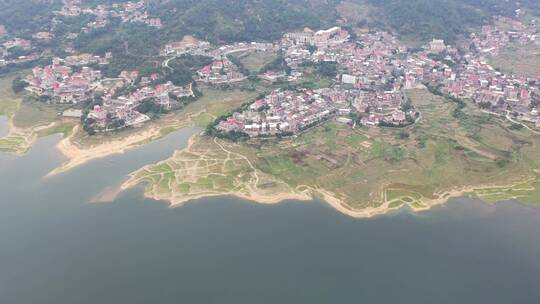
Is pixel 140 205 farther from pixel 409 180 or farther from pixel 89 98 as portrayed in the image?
pixel 89 98

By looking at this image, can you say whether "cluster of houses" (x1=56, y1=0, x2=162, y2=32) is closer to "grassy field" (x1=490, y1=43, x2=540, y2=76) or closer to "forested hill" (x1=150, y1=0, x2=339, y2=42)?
"forested hill" (x1=150, y1=0, x2=339, y2=42)

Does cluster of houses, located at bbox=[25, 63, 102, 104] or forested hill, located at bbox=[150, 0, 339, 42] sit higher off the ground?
forested hill, located at bbox=[150, 0, 339, 42]

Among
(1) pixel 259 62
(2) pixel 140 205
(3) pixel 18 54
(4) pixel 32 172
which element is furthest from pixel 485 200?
(3) pixel 18 54

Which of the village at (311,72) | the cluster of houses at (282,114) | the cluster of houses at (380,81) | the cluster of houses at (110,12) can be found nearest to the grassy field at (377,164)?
the cluster of houses at (282,114)

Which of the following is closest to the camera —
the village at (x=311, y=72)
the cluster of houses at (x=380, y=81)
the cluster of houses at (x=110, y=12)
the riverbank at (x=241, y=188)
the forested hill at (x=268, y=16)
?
the riverbank at (x=241, y=188)

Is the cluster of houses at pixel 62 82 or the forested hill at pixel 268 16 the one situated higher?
the forested hill at pixel 268 16

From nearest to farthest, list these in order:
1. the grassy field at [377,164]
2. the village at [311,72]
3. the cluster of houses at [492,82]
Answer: the grassy field at [377,164], the village at [311,72], the cluster of houses at [492,82]

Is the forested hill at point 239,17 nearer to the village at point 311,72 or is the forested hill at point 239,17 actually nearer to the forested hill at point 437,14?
the village at point 311,72

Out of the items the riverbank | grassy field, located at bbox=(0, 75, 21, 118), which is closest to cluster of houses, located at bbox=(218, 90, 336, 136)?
the riverbank
